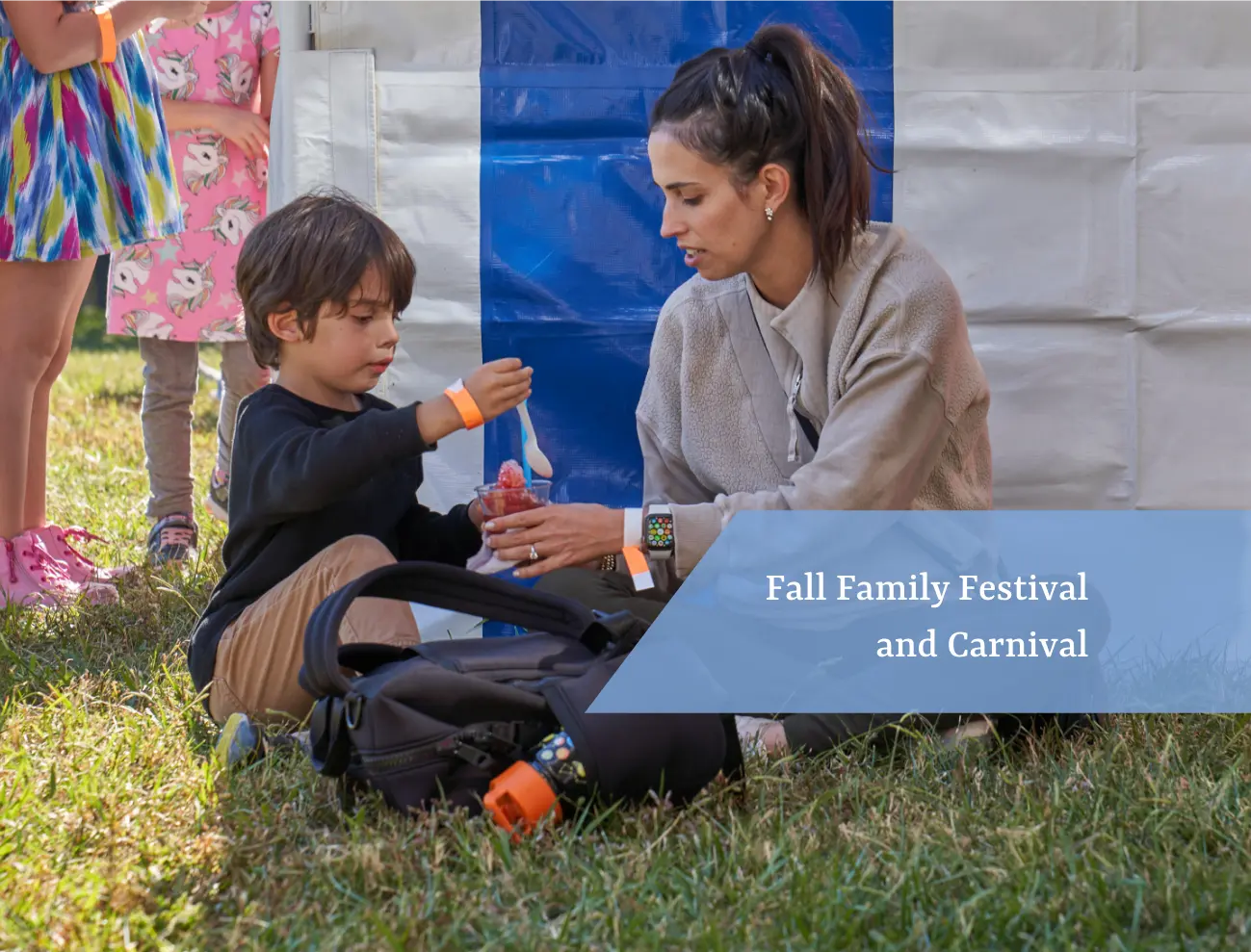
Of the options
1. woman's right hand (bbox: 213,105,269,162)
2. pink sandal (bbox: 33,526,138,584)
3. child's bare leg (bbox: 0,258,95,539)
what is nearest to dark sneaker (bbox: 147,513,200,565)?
pink sandal (bbox: 33,526,138,584)

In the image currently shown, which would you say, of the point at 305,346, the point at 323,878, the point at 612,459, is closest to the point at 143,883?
the point at 323,878

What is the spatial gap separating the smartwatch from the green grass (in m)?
0.36

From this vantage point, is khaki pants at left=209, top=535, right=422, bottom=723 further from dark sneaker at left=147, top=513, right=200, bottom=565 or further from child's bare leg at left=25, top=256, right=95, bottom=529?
dark sneaker at left=147, top=513, right=200, bottom=565

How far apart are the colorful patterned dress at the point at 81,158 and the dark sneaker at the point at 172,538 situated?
799 millimetres

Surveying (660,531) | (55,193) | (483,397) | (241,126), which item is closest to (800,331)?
(660,531)

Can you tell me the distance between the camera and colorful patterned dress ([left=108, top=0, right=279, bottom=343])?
3768 mm

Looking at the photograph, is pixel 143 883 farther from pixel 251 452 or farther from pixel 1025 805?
pixel 1025 805

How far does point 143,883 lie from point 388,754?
12.1 inches

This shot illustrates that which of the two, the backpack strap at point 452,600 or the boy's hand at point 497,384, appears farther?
the boy's hand at point 497,384

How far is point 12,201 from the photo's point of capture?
3102 millimetres

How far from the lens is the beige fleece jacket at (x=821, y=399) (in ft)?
7.30

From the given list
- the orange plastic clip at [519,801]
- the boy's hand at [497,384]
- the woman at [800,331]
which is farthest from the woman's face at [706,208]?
the orange plastic clip at [519,801]

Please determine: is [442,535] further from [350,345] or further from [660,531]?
[660,531]

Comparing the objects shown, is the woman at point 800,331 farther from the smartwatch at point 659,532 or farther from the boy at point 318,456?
the boy at point 318,456
